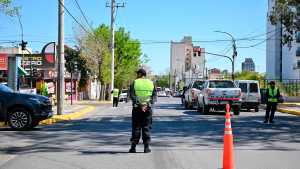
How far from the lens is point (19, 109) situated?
17.7 m

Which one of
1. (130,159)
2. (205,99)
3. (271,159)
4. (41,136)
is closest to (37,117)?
(41,136)

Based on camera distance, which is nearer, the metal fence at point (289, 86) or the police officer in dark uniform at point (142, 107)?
the police officer in dark uniform at point (142, 107)

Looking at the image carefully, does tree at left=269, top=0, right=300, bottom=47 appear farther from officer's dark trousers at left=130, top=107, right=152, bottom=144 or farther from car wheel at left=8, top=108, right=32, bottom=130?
officer's dark trousers at left=130, top=107, right=152, bottom=144

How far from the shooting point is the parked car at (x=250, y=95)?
3403 cm

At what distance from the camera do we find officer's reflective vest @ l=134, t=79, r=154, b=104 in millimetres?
11352

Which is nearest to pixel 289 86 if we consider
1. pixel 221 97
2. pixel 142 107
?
pixel 221 97

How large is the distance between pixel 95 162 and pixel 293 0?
686 inches

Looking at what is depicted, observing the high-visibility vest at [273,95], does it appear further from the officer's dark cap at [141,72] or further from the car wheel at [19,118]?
the officer's dark cap at [141,72]

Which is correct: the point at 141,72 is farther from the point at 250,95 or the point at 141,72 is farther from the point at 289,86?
the point at 289,86

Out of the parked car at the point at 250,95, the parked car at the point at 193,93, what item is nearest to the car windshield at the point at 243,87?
the parked car at the point at 250,95

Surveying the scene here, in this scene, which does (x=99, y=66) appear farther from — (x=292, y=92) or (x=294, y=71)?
(x=294, y=71)

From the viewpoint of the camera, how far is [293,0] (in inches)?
989

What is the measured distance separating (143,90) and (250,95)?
23.5 meters

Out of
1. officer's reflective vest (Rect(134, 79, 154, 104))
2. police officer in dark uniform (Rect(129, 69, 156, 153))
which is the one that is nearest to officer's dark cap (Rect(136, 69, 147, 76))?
police officer in dark uniform (Rect(129, 69, 156, 153))
